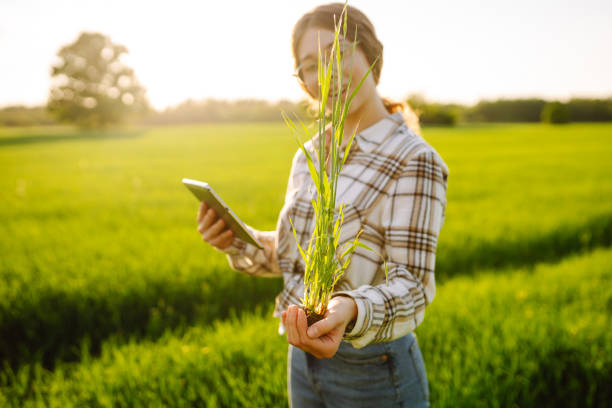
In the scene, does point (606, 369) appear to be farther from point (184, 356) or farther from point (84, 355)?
point (84, 355)

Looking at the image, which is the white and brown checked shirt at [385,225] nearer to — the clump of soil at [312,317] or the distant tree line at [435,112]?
the clump of soil at [312,317]

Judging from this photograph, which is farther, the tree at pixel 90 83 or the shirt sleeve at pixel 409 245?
the tree at pixel 90 83

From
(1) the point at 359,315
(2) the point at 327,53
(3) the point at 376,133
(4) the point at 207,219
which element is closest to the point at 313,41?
(2) the point at 327,53

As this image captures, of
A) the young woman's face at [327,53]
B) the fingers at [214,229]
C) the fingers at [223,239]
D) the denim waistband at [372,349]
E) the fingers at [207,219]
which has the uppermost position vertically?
the young woman's face at [327,53]

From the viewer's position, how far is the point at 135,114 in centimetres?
4875

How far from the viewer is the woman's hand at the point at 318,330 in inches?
32.8

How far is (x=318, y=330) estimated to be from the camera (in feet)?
2.72

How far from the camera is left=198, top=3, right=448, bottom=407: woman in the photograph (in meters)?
0.98

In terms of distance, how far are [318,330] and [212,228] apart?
0.79 metres

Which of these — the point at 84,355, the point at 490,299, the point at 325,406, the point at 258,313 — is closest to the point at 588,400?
the point at 490,299

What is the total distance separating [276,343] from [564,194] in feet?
24.1

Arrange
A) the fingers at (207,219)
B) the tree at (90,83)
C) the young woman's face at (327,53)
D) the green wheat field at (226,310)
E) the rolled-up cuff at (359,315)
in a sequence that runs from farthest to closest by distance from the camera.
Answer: the tree at (90,83) → the green wheat field at (226,310) → the fingers at (207,219) → the young woman's face at (327,53) → the rolled-up cuff at (359,315)

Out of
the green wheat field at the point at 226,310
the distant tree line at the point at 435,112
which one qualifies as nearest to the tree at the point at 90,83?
the distant tree line at the point at 435,112

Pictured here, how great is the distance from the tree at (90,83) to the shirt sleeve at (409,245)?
52.5 m
